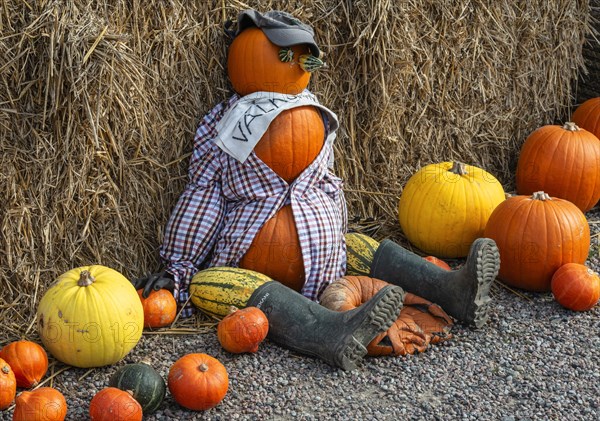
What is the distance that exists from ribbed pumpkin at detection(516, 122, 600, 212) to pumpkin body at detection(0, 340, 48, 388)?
369 cm

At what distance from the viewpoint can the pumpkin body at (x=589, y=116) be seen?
21.1ft

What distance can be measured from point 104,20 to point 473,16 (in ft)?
9.10

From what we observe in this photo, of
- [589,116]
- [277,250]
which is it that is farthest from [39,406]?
[589,116]

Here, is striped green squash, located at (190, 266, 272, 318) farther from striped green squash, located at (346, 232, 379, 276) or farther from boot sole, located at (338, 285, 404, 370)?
boot sole, located at (338, 285, 404, 370)

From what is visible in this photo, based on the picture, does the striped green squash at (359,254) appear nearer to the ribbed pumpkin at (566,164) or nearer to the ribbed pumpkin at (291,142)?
the ribbed pumpkin at (291,142)

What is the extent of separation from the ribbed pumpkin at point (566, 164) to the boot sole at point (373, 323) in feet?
7.70

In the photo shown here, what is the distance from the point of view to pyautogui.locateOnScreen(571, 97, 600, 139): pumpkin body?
253 inches

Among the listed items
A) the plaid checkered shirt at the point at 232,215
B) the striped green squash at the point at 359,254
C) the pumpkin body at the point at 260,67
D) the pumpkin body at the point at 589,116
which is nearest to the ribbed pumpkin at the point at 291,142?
the plaid checkered shirt at the point at 232,215

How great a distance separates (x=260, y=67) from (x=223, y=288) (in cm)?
125

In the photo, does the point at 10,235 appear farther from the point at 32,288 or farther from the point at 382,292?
the point at 382,292

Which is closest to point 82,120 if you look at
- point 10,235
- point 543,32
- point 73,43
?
point 73,43

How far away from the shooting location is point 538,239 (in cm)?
494

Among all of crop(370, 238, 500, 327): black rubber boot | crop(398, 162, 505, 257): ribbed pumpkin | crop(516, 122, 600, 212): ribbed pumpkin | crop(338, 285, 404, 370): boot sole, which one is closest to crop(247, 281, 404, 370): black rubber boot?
crop(338, 285, 404, 370): boot sole

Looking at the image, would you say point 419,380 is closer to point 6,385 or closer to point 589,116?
point 6,385
